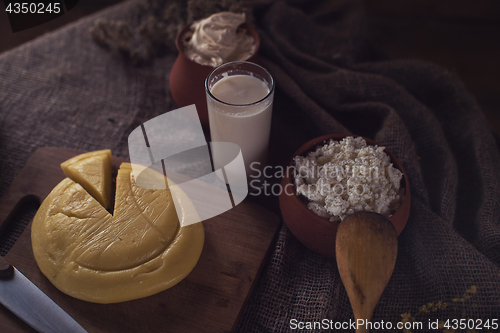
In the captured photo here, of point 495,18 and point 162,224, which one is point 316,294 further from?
point 495,18

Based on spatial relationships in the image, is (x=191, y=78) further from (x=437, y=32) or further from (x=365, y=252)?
(x=437, y=32)

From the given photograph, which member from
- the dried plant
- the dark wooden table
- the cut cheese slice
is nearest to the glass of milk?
the cut cheese slice

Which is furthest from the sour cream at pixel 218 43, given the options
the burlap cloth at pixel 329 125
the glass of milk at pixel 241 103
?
the burlap cloth at pixel 329 125

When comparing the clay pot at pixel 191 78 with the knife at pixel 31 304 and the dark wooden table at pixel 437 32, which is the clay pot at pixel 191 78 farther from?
the dark wooden table at pixel 437 32

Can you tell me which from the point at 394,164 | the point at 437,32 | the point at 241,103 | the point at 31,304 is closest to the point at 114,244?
the point at 31,304

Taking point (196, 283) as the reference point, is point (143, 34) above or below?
above

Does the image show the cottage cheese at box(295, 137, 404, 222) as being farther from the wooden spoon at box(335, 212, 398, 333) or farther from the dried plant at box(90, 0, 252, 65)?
the dried plant at box(90, 0, 252, 65)

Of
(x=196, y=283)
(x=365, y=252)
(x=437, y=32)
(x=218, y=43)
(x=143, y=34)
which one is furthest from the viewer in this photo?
(x=437, y=32)

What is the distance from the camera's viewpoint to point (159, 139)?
162cm

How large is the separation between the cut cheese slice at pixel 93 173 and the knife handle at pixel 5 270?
34cm

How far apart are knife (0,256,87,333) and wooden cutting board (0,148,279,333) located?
0.05m

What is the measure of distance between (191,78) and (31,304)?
0.97m

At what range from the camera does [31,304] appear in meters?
1.07

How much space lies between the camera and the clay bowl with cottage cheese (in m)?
1.10
